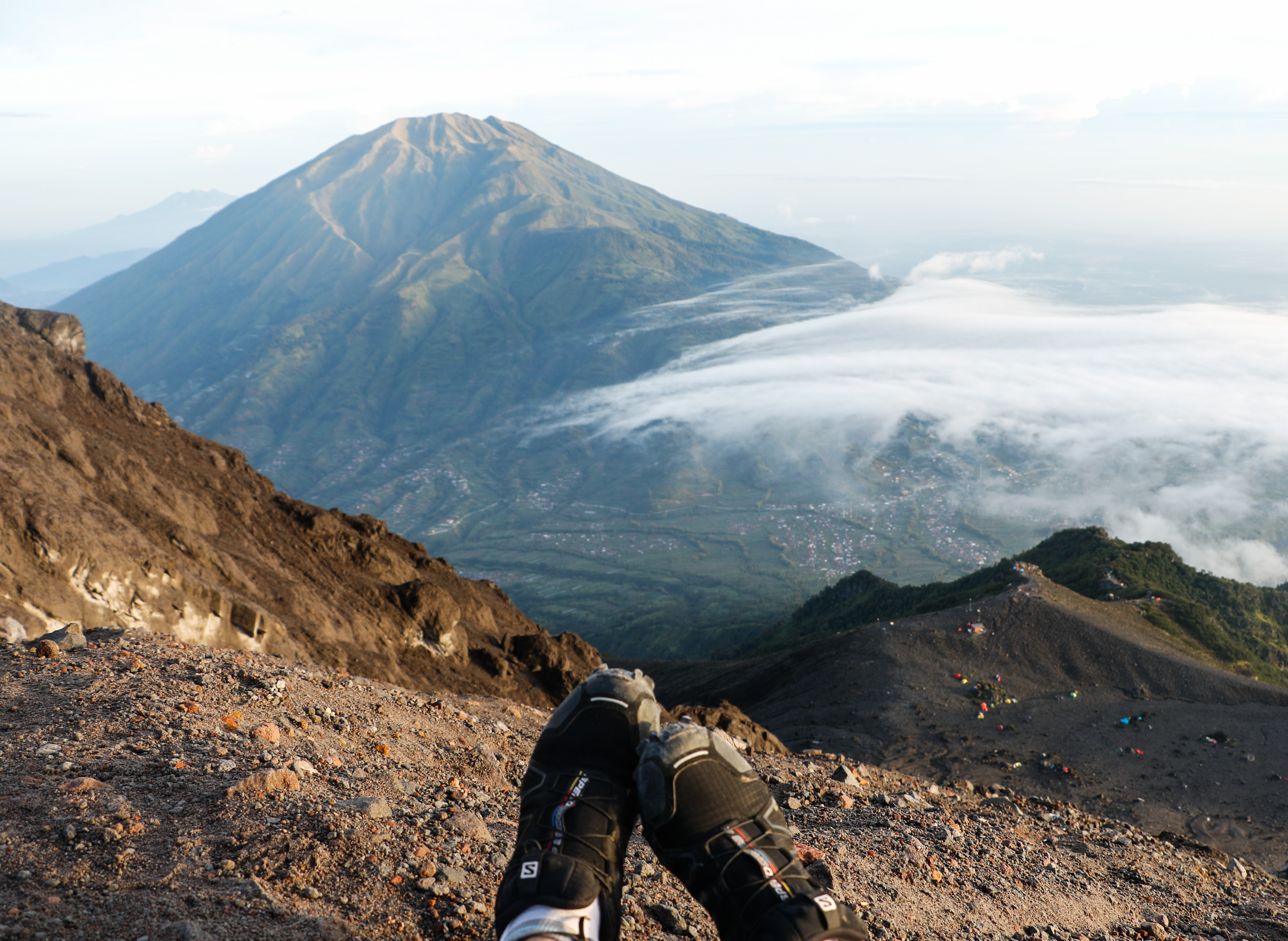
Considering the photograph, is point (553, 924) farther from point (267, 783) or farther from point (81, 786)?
point (81, 786)

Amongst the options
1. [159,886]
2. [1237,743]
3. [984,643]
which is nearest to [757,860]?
[159,886]

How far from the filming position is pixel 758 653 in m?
54.7

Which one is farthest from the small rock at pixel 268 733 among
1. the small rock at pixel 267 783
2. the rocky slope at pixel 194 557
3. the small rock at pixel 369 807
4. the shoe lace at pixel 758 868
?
the rocky slope at pixel 194 557

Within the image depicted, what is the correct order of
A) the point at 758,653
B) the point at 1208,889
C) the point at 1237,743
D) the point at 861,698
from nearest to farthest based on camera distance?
the point at 1208,889
the point at 1237,743
the point at 861,698
the point at 758,653

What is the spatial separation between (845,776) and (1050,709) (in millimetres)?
23499

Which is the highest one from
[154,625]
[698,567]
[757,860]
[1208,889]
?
[757,860]

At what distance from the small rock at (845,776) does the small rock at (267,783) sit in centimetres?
797

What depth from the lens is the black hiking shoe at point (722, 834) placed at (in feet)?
11.8

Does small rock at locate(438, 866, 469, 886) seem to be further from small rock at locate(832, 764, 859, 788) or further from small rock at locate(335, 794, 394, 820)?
small rock at locate(832, 764, 859, 788)

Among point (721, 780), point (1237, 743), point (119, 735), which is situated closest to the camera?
point (721, 780)

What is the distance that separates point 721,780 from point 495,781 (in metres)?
4.12

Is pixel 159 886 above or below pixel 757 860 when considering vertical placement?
above

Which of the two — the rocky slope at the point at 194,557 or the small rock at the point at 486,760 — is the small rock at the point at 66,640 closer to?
the rocky slope at the point at 194,557

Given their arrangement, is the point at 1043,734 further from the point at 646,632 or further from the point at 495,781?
the point at 646,632
